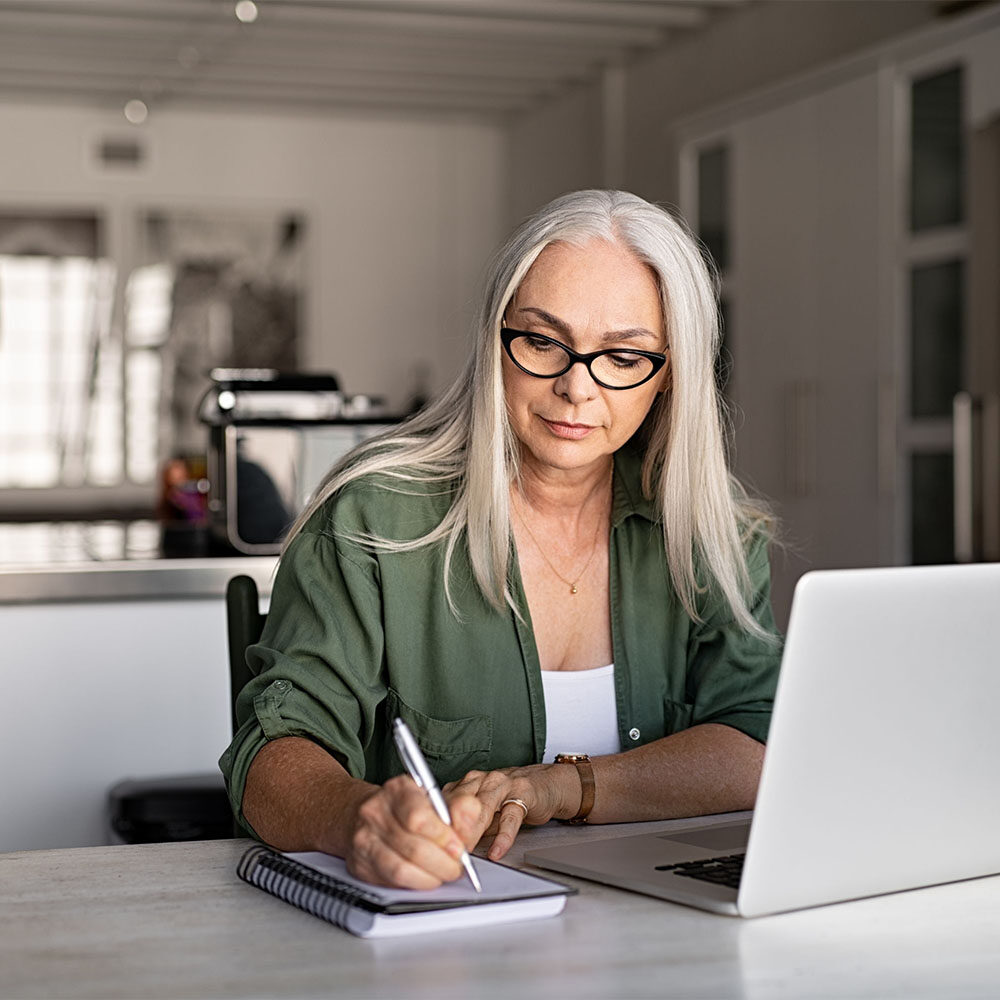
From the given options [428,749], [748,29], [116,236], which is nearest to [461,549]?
[428,749]

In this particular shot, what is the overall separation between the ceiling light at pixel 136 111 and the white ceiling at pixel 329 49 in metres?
0.04

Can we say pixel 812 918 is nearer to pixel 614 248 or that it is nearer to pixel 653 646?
pixel 653 646

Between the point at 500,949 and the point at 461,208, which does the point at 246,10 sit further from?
the point at 500,949

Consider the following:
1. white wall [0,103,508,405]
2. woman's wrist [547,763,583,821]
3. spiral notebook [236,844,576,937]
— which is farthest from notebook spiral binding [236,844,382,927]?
white wall [0,103,508,405]

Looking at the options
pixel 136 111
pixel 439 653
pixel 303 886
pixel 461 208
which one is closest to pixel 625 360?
pixel 439 653

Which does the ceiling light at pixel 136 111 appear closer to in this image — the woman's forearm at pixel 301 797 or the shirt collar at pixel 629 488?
the shirt collar at pixel 629 488

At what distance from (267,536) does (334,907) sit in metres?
1.74

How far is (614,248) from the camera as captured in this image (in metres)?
1.61

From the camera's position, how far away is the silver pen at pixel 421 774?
1.09 metres

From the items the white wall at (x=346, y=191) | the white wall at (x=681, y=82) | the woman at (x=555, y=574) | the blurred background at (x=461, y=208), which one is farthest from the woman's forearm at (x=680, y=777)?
the white wall at (x=346, y=191)

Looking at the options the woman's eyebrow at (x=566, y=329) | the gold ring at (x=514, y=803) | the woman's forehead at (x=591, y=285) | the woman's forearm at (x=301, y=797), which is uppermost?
the woman's forehead at (x=591, y=285)

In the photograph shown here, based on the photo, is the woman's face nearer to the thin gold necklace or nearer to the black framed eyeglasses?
the black framed eyeglasses

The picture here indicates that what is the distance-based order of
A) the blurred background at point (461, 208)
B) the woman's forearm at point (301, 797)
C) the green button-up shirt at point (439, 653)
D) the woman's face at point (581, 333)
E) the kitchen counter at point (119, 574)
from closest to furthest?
the woman's forearm at point (301, 797) → the green button-up shirt at point (439, 653) → the woman's face at point (581, 333) → the kitchen counter at point (119, 574) → the blurred background at point (461, 208)

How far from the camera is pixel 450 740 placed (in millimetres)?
1615
